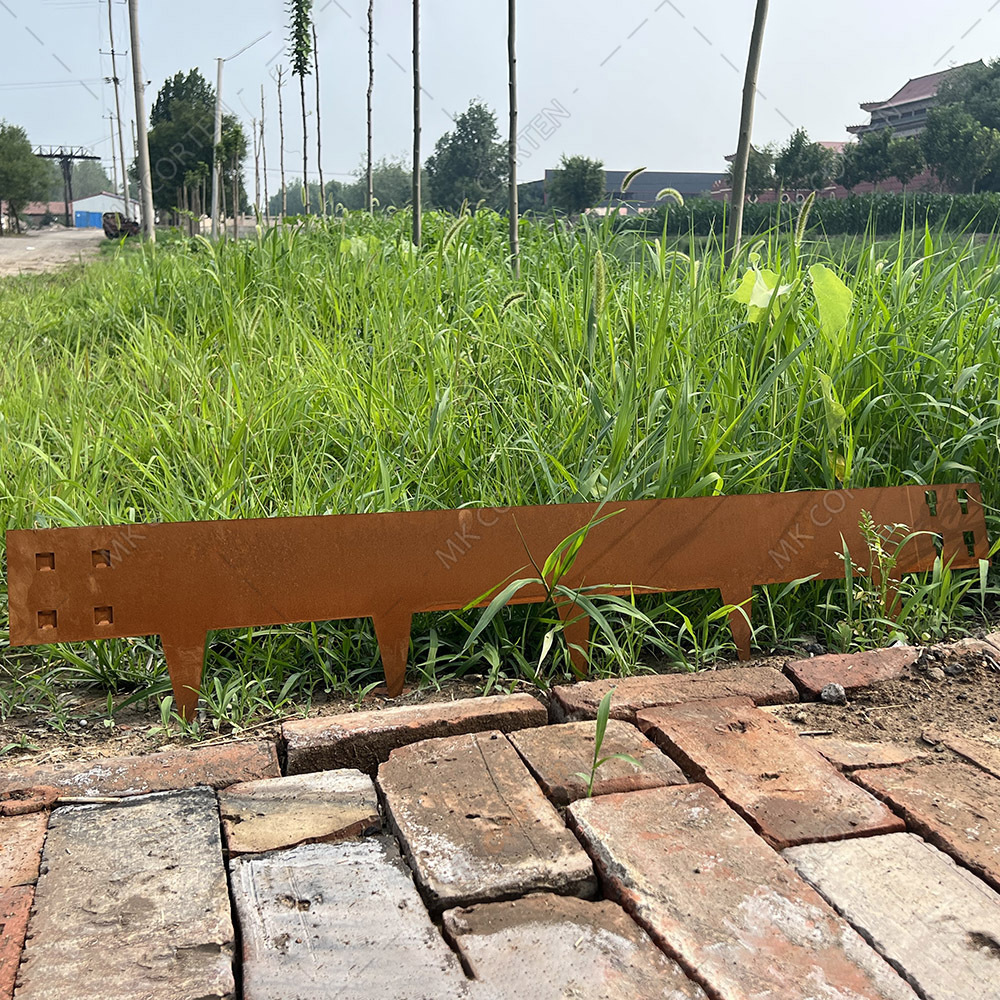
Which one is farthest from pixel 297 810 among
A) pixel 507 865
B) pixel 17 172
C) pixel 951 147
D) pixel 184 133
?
pixel 17 172

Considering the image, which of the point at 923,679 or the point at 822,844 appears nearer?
the point at 822,844

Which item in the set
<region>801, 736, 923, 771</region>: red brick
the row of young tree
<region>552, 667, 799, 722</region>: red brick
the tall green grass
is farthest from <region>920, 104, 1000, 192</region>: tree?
<region>801, 736, 923, 771</region>: red brick

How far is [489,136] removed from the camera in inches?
952

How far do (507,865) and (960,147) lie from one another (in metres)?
15.2

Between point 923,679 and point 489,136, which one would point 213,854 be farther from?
point 489,136

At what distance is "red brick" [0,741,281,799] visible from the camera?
1.50 metres

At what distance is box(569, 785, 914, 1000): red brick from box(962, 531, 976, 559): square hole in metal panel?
1441mm

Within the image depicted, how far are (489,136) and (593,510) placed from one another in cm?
2416

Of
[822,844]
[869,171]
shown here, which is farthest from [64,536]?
[869,171]

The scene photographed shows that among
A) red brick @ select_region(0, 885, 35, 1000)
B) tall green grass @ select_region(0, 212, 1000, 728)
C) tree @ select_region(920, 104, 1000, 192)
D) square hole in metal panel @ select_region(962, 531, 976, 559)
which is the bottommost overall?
red brick @ select_region(0, 885, 35, 1000)

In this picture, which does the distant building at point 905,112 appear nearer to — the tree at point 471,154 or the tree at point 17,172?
the tree at point 471,154

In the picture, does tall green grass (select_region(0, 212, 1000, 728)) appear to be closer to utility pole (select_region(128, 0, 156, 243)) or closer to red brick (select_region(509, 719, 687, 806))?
red brick (select_region(509, 719, 687, 806))

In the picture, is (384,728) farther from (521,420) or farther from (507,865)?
(521,420)

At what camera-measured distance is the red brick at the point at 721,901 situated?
1062mm
